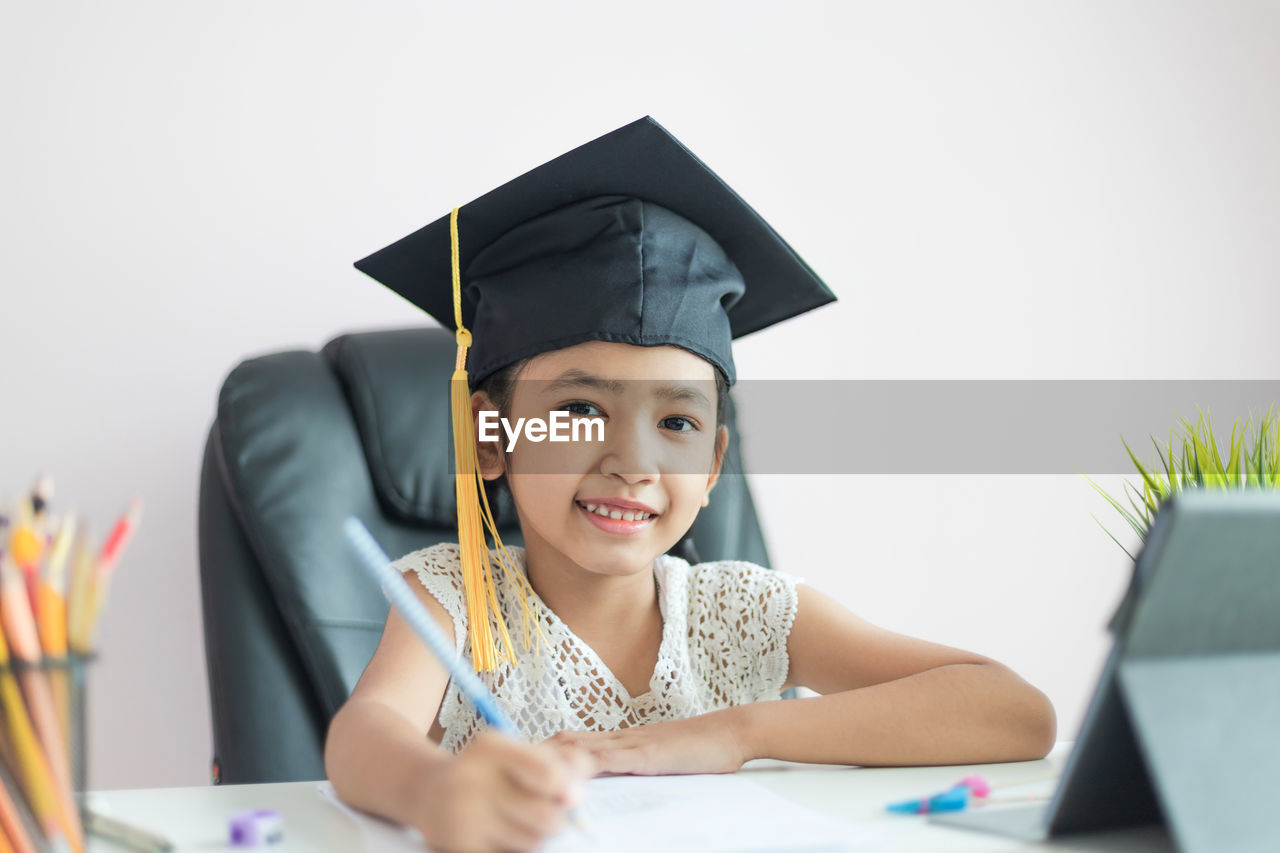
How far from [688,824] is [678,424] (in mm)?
494

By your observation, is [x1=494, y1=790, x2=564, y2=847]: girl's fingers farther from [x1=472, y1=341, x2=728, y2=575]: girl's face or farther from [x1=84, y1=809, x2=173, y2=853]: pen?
[x1=472, y1=341, x2=728, y2=575]: girl's face

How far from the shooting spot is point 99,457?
1.44 metres

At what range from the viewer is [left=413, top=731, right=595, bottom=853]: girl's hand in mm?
511

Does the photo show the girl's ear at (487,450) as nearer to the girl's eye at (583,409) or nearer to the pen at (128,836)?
the girl's eye at (583,409)

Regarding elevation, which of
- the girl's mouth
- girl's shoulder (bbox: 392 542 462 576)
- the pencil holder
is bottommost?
girl's shoulder (bbox: 392 542 462 576)

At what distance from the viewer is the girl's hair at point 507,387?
1.05m

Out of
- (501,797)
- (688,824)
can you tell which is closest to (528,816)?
(501,797)

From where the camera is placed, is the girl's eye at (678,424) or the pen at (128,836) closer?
the pen at (128,836)

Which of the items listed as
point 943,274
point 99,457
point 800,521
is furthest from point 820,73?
point 99,457

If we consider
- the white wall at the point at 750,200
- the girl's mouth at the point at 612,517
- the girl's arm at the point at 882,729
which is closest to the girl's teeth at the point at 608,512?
the girl's mouth at the point at 612,517

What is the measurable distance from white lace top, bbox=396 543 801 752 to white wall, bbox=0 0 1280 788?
59cm

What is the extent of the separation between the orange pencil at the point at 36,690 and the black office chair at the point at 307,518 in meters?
0.69

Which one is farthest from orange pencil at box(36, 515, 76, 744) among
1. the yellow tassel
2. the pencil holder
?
the yellow tassel

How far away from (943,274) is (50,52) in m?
1.45
